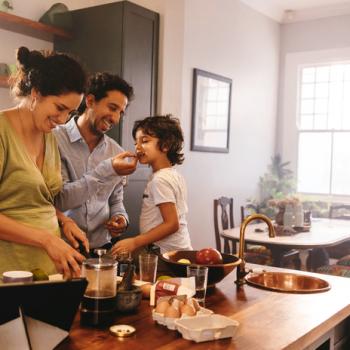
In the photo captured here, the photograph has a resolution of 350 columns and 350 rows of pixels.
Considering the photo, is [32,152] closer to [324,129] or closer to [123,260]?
[123,260]

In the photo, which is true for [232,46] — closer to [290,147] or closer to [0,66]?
[290,147]

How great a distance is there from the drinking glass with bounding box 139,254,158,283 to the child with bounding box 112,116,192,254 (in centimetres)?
33

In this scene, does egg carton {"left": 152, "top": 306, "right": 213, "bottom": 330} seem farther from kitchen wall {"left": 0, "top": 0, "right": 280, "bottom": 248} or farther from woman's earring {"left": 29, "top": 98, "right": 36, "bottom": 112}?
kitchen wall {"left": 0, "top": 0, "right": 280, "bottom": 248}

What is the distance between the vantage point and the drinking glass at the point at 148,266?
1.78 m

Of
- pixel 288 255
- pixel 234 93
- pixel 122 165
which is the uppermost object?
pixel 234 93

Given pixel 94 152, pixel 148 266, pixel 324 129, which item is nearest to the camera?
pixel 148 266

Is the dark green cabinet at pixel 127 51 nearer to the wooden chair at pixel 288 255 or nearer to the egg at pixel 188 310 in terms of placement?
the wooden chair at pixel 288 255

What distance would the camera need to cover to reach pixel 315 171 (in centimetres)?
651

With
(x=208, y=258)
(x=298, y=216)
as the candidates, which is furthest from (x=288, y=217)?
(x=208, y=258)

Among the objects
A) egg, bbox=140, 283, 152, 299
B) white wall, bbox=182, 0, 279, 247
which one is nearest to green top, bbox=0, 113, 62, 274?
egg, bbox=140, 283, 152, 299

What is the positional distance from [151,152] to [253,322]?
47.8 inches

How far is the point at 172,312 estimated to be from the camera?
1.42 metres

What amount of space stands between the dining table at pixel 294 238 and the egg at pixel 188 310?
229 cm

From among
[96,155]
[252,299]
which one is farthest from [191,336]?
[96,155]
